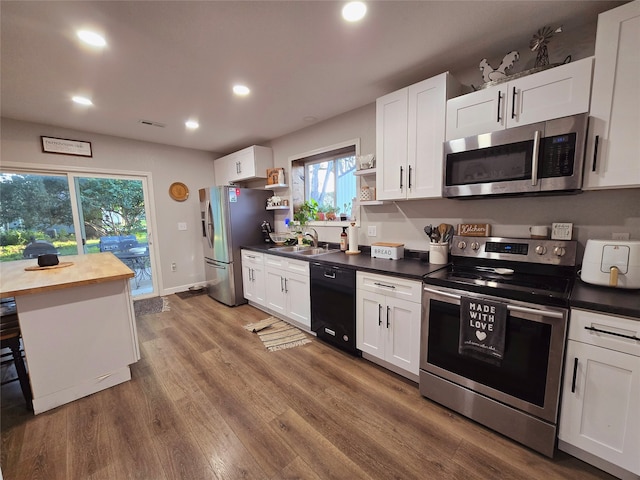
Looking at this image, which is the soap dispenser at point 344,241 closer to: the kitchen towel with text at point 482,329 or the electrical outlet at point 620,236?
the kitchen towel with text at point 482,329

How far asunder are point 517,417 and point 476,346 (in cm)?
42

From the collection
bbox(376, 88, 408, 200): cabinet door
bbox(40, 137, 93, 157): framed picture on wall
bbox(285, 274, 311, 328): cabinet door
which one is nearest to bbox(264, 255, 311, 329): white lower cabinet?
bbox(285, 274, 311, 328): cabinet door

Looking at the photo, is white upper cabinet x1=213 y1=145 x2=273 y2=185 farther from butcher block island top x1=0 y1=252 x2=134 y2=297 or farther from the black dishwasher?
butcher block island top x1=0 y1=252 x2=134 y2=297

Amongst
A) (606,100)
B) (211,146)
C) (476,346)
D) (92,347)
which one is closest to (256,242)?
→ (211,146)

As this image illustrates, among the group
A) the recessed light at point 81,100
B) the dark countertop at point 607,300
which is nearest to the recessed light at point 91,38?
the recessed light at point 81,100

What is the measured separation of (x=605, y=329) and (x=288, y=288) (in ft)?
8.07

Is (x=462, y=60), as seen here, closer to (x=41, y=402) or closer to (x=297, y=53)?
(x=297, y=53)

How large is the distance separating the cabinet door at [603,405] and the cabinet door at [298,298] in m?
1.98

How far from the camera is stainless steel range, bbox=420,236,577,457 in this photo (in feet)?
4.41

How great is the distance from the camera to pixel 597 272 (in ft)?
4.58

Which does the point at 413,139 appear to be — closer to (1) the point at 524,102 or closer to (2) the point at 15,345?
(1) the point at 524,102

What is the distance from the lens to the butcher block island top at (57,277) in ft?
5.42

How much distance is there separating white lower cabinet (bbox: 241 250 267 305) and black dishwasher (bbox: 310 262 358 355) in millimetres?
999

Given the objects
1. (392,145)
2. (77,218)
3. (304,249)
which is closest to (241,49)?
(392,145)
